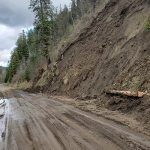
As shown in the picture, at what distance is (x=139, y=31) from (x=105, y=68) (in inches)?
142

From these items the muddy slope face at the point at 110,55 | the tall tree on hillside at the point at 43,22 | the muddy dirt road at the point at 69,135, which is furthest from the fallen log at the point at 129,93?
the tall tree on hillside at the point at 43,22

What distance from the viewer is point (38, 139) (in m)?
10.2

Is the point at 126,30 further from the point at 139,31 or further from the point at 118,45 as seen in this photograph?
the point at 139,31

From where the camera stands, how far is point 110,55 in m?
23.2

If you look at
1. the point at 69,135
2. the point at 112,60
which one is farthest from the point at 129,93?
the point at 112,60

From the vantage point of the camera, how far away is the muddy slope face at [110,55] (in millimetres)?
18016

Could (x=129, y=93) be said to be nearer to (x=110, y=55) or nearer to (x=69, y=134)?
(x=69, y=134)

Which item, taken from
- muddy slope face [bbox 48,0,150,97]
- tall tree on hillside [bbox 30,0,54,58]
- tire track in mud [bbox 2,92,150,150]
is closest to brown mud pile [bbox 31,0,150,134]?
muddy slope face [bbox 48,0,150,97]

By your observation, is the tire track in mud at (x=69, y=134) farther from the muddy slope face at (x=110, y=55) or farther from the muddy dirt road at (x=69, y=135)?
the muddy slope face at (x=110, y=55)

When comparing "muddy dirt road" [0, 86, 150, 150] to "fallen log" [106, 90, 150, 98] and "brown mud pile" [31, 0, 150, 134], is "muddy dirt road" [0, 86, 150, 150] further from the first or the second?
"fallen log" [106, 90, 150, 98]

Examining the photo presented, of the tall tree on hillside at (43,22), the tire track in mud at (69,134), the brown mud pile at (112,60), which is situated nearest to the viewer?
the tire track in mud at (69,134)

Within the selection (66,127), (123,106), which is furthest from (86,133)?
(123,106)

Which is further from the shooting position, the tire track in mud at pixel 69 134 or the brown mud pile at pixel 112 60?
the brown mud pile at pixel 112 60

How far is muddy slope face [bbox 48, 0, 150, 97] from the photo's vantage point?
18016mm
